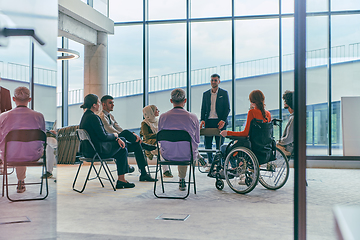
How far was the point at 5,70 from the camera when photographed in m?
2.15

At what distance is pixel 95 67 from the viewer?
363 inches

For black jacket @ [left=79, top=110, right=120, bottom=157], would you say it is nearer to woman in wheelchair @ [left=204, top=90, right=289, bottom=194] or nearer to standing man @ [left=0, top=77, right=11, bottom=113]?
woman in wheelchair @ [left=204, top=90, right=289, bottom=194]

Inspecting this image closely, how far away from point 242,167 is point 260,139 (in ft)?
1.34

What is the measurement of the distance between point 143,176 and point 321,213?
13.4 feet

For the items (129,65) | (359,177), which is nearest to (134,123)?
(129,65)

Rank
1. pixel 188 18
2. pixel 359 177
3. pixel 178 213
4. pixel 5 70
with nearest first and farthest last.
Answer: pixel 359 177 < pixel 5 70 < pixel 178 213 < pixel 188 18

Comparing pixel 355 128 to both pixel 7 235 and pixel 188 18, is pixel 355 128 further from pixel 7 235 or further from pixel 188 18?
pixel 188 18

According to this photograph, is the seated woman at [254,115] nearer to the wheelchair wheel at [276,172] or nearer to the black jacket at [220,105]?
the wheelchair wheel at [276,172]

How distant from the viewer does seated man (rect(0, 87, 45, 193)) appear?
2137mm

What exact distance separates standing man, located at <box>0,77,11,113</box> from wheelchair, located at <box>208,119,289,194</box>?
2.87 metres

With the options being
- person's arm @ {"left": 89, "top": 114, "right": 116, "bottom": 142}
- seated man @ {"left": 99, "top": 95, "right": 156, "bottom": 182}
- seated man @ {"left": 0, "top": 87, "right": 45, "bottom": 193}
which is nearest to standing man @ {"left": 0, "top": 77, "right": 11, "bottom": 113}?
seated man @ {"left": 0, "top": 87, "right": 45, "bottom": 193}

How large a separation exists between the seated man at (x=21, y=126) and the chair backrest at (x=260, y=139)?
9.37 feet

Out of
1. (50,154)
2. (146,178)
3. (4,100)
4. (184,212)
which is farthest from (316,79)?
(146,178)

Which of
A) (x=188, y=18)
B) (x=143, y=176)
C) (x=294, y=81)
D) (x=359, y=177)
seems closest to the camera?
(x=359, y=177)
